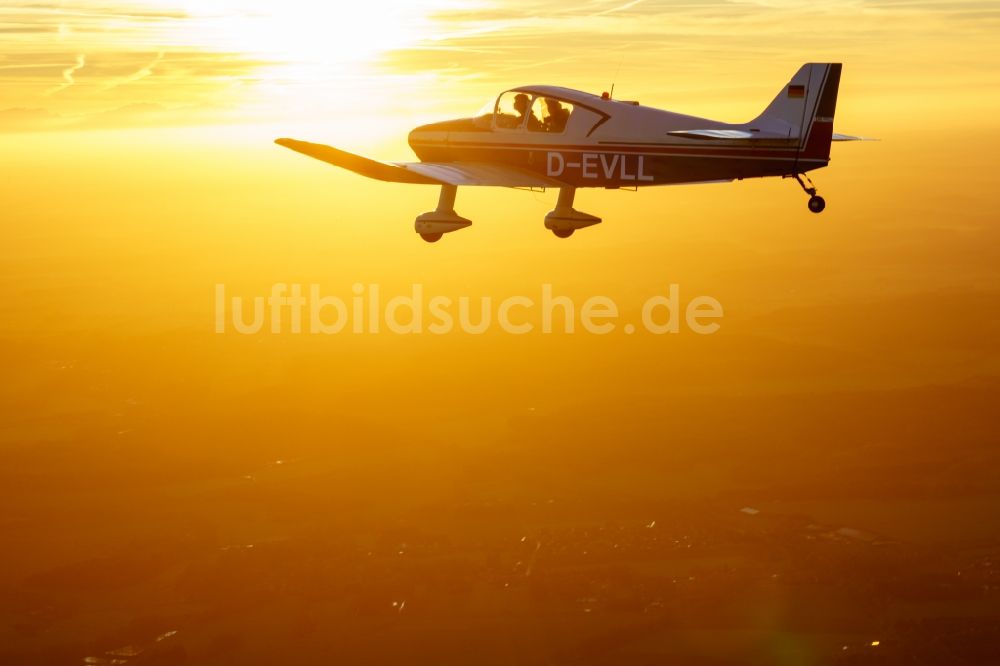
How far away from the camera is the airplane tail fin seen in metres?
21.7

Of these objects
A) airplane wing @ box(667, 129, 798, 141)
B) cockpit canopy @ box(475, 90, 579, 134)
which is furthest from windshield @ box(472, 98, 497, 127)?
airplane wing @ box(667, 129, 798, 141)

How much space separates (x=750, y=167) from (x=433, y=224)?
8421 millimetres

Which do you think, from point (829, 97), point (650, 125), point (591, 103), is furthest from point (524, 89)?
point (829, 97)

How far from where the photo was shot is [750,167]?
899 inches

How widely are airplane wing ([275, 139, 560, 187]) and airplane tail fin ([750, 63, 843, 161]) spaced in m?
5.95

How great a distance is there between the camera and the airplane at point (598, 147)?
72.4 feet

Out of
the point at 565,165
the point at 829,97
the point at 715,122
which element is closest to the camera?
the point at 829,97

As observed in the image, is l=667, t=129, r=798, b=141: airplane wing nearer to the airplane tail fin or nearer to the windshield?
the airplane tail fin

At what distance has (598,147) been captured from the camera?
24438 millimetres

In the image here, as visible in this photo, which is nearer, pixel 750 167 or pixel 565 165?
pixel 750 167

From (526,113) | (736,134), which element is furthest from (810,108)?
(526,113)

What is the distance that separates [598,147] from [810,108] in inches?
206

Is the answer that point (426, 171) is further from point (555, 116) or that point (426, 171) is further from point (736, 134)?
point (736, 134)

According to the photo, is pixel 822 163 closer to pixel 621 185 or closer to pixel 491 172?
pixel 621 185
